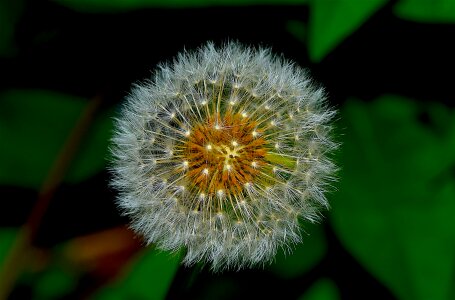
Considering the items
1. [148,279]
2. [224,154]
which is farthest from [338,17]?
[148,279]
